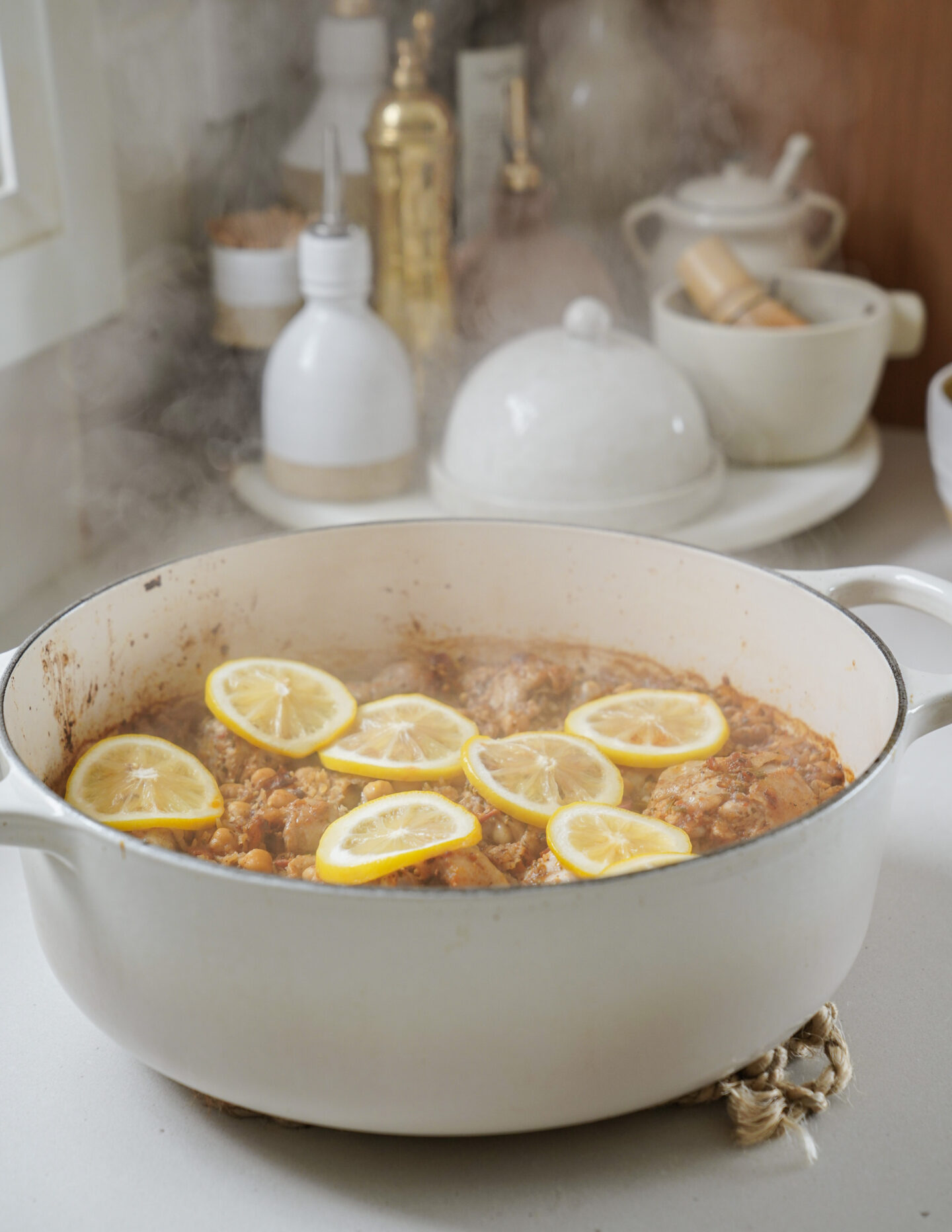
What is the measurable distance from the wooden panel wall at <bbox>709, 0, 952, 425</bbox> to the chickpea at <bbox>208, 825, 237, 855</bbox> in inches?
51.1

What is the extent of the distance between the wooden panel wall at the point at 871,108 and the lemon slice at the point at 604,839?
121cm

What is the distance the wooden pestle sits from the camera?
1.39 meters

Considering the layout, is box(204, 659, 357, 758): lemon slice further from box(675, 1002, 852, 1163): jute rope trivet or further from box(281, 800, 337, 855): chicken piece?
box(675, 1002, 852, 1163): jute rope trivet

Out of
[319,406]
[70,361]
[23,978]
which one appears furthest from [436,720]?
[70,361]

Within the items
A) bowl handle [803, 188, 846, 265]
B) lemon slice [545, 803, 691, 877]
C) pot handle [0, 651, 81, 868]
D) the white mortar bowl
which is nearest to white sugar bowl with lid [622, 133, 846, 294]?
bowl handle [803, 188, 846, 265]

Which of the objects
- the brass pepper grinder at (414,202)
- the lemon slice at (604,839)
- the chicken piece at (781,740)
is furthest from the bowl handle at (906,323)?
the lemon slice at (604,839)

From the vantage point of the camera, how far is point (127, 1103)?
2.18 ft

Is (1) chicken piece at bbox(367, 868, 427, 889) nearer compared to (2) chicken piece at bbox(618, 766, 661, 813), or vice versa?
(1) chicken piece at bbox(367, 868, 427, 889)

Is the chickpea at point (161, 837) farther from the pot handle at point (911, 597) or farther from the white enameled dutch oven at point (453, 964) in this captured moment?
the pot handle at point (911, 597)

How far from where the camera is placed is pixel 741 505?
1.32 metres

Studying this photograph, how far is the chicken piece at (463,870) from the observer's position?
0.67 metres

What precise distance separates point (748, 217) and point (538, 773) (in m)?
0.96

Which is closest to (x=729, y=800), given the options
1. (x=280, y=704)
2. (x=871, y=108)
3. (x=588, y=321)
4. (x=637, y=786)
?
(x=637, y=786)

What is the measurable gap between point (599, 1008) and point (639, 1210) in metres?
0.13
